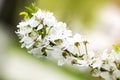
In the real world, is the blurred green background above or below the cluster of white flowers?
above

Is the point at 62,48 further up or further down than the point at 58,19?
further down

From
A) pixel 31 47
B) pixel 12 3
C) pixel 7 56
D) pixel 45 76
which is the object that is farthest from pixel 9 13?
pixel 31 47

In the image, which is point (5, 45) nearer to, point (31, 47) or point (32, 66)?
point (32, 66)

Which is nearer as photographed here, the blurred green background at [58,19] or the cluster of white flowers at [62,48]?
the cluster of white flowers at [62,48]

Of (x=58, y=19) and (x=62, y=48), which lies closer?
(x=62, y=48)

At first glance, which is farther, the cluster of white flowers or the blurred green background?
the blurred green background

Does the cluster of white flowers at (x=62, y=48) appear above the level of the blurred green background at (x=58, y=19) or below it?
below
